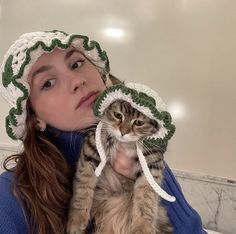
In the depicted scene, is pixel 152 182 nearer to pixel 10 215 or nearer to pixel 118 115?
pixel 118 115

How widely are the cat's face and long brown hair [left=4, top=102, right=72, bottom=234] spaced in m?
0.21

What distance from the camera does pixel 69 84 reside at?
1050 mm

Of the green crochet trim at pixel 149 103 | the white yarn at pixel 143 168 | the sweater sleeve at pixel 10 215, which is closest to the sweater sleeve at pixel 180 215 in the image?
the white yarn at pixel 143 168

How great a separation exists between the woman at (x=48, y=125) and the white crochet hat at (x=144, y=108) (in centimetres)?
9

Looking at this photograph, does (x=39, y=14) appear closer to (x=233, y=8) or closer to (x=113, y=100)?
(x=233, y=8)

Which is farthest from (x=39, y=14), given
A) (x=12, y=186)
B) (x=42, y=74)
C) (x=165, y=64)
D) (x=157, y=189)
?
(x=157, y=189)

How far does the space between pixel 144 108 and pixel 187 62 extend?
46.4 inches

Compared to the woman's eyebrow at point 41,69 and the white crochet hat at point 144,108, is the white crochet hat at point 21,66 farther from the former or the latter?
the white crochet hat at point 144,108

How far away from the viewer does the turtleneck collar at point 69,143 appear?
3.66ft

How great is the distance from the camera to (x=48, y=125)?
1.16m

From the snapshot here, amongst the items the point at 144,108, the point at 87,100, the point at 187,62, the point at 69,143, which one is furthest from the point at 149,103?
the point at 187,62

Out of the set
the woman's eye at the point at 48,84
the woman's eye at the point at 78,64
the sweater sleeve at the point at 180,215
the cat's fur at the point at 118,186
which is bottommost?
the sweater sleeve at the point at 180,215

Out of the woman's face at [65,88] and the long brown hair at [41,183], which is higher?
the woman's face at [65,88]

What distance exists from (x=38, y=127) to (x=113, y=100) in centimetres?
34
